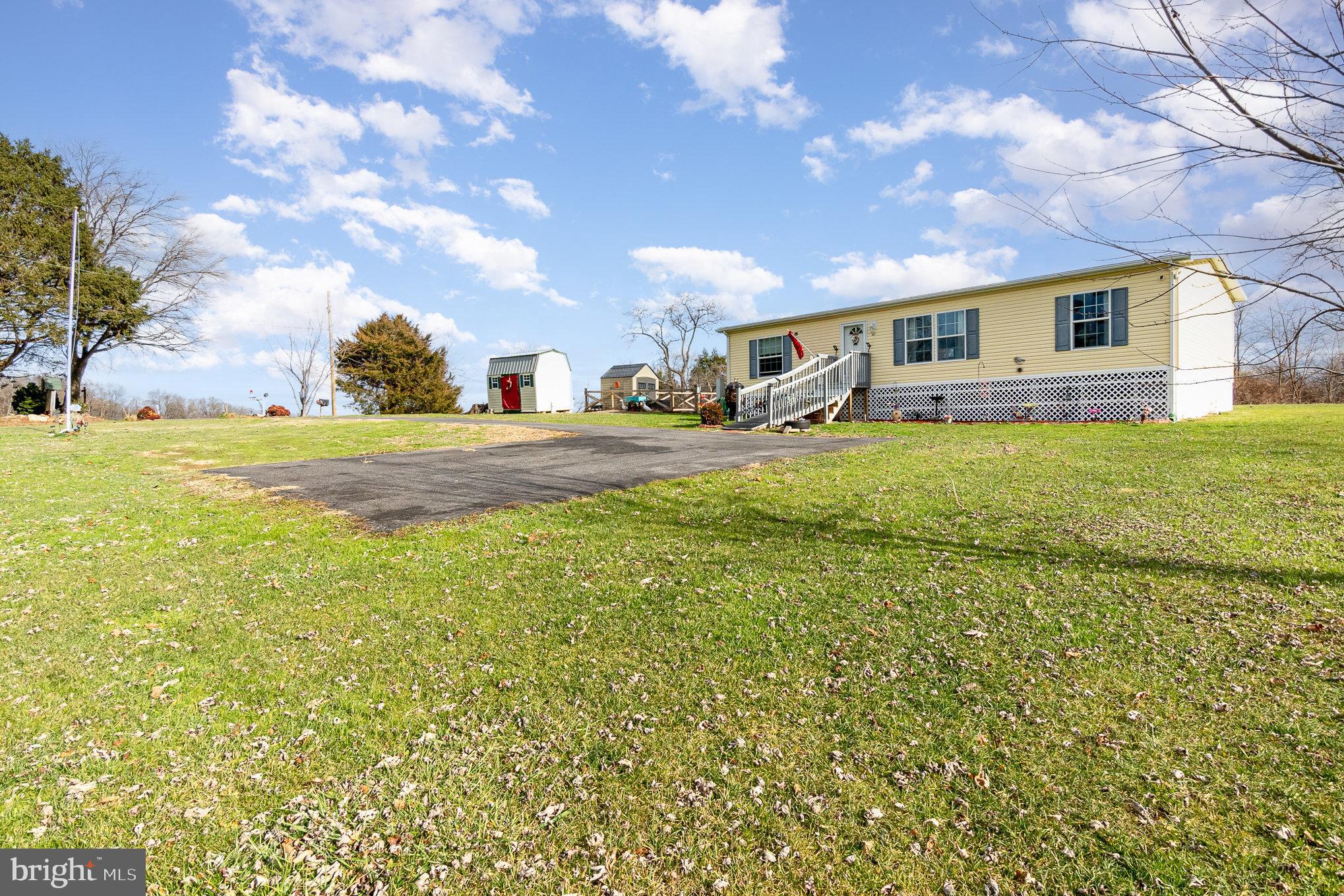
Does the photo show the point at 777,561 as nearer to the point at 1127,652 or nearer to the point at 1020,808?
the point at 1127,652

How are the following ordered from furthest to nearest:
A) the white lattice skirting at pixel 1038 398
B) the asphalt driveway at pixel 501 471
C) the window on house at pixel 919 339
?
the window on house at pixel 919 339
the white lattice skirting at pixel 1038 398
the asphalt driveway at pixel 501 471

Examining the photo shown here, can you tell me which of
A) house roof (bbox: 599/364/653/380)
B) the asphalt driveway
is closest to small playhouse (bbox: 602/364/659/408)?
house roof (bbox: 599/364/653/380)

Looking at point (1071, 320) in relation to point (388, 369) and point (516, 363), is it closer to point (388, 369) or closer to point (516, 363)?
point (516, 363)

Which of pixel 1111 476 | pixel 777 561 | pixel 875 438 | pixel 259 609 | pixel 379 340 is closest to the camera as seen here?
pixel 259 609

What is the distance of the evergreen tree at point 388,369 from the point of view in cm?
4159

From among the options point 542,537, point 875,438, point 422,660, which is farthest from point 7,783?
point 875,438

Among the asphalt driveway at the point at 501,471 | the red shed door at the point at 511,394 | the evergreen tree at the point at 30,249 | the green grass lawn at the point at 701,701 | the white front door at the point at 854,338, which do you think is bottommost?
the green grass lawn at the point at 701,701

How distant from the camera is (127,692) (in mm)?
3801

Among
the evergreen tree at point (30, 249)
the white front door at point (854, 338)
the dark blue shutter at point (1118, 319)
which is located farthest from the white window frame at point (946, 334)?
the evergreen tree at point (30, 249)

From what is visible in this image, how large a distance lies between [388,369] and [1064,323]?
128ft

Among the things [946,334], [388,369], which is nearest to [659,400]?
[946,334]

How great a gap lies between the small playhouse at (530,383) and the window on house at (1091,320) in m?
26.5

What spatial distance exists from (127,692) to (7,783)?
0.87 meters

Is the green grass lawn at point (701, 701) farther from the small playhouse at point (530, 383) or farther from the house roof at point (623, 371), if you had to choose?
the house roof at point (623, 371)
